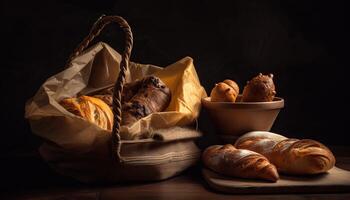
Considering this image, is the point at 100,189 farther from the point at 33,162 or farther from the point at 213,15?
the point at 213,15

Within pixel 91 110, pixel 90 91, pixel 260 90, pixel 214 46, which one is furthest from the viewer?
pixel 214 46

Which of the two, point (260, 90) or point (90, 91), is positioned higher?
point (260, 90)

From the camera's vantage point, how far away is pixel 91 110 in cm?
135

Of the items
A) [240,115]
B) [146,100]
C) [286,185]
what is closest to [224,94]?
[240,115]

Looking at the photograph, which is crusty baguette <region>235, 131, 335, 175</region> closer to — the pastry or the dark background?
the pastry

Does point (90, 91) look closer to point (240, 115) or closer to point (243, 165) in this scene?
point (240, 115)

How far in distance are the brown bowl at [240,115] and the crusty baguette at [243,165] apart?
0.17 meters

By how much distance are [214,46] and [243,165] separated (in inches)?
27.0

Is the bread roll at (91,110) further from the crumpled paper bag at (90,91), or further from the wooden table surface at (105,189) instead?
the wooden table surface at (105,189)

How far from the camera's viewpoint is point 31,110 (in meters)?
1.32

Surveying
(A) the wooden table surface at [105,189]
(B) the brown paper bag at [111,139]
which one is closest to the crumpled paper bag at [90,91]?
(B) the brown paper bag at [111,139]

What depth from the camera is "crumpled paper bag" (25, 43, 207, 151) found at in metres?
1.26

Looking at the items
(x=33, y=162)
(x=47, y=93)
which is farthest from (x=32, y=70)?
(x=47, y=93)

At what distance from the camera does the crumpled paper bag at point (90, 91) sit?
1.26 m
